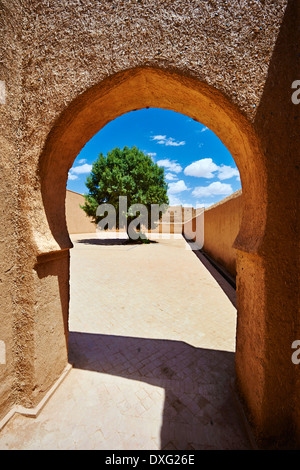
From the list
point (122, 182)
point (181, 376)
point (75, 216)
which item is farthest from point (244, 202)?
point (75, 216)

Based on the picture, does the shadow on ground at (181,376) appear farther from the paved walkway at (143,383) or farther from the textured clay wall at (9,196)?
the textured clay wall at (9,196)

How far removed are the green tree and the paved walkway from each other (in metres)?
13.1

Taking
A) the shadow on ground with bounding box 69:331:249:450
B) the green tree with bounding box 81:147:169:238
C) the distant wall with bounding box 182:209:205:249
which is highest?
the green tree with bounding box 81:147:169:238

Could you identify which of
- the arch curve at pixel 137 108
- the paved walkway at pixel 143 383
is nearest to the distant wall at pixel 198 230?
the paved walkway at pixel 143 383

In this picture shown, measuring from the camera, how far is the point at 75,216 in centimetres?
3175

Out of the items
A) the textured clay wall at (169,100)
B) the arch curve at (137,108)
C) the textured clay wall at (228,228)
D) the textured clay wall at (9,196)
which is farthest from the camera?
the textured clay wall at (228,228)

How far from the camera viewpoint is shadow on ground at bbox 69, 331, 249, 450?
2.18 m

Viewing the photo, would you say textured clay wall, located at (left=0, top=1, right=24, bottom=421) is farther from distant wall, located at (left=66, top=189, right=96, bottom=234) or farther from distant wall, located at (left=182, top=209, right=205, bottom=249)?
distant wall, located at (left=66, top=189, right=96, bottom=234)

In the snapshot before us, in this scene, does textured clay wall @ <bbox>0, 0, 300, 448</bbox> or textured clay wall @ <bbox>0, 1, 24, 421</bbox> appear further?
textured clay wall @ <bbox>0, 1, 24, 421</bbox>

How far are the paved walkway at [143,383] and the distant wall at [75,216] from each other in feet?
83.9

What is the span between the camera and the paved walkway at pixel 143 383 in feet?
7.07

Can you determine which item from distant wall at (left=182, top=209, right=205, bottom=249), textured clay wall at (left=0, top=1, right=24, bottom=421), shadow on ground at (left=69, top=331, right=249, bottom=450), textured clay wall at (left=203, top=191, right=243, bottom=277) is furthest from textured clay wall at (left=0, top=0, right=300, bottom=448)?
distant wall at (left=182, top=209, right=205, bottom=249)

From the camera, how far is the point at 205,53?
2031 mm

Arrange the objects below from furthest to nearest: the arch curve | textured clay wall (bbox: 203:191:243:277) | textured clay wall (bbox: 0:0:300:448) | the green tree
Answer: the green tree, textured clay wall (bbox: 203:191:243:277), the arch curve, textured clay wall (bbox: 0:0:300:448)
